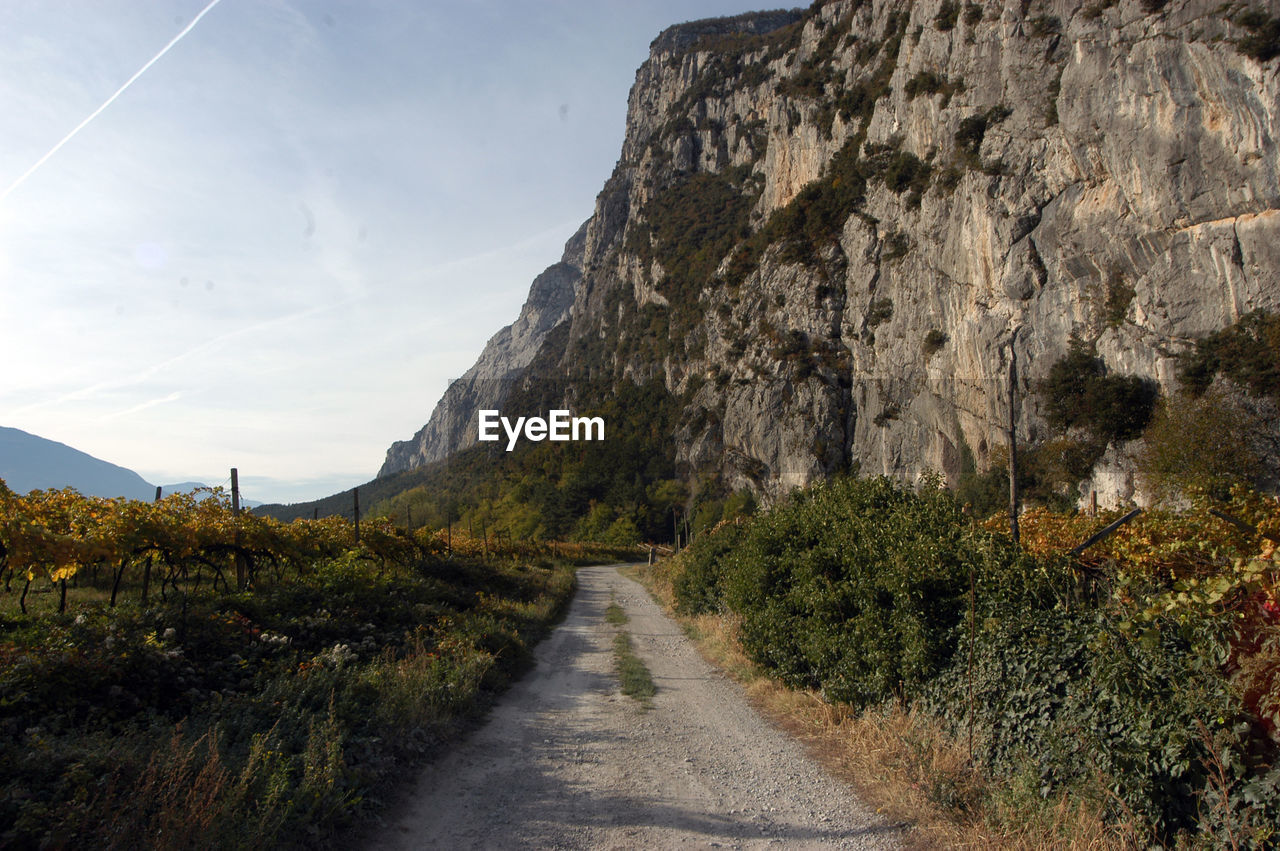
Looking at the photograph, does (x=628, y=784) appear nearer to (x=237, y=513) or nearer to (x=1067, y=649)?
(x=1067, y=649)

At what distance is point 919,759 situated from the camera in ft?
19.1

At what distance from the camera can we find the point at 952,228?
55.1 meters

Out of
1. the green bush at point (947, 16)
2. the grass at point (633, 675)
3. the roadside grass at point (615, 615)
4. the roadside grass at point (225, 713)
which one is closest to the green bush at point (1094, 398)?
the green bush at point (947, 16)

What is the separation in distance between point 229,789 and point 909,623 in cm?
597

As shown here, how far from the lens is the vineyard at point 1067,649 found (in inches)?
152

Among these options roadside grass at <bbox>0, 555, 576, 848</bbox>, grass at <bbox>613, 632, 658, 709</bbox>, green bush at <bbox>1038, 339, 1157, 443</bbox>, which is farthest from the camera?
green bush at <bbox>1038, 339, 1157, 443</bbox>

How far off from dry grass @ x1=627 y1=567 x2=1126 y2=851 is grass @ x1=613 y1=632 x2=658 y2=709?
6.22ft

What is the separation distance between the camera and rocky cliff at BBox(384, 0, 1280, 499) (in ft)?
132

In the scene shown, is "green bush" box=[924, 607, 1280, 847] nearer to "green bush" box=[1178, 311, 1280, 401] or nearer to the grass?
the grass

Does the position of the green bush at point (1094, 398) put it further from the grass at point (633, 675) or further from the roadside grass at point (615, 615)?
the grass at point (633, 675)

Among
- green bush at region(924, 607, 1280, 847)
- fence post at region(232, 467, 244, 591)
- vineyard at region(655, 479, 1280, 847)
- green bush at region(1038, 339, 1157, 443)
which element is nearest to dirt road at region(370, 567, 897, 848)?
vineyard at region(655, 479, 1280, 847)

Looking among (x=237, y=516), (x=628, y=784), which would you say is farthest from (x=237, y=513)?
(x=628, y=784)

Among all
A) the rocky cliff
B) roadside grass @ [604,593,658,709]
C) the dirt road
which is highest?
the rocky cliff

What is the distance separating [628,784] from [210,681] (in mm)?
4632
